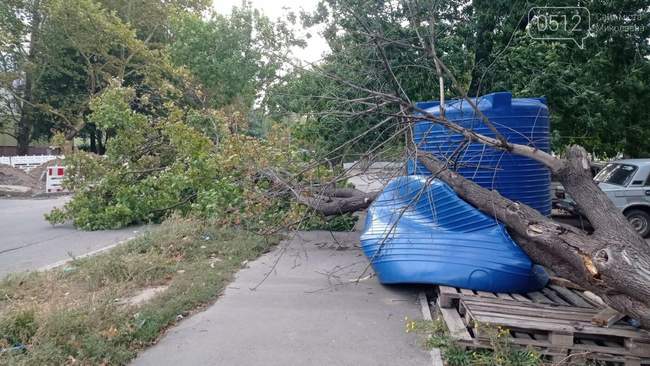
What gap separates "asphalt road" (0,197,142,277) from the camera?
296 inches

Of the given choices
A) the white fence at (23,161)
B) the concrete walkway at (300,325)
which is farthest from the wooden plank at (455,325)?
the white fence at (23,161)

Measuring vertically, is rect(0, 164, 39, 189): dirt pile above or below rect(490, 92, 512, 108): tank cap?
below

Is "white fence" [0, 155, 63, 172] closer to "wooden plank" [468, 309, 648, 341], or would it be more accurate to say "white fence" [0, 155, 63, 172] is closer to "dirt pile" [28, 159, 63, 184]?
"dirt pile" [28, 159, 63, 184]

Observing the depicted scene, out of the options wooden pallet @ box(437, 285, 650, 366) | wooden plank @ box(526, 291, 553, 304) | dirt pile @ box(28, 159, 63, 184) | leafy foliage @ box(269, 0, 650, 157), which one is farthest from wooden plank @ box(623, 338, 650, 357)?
dirt pile @ box(28, 159, 63, 184)

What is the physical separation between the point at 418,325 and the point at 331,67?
6.09m

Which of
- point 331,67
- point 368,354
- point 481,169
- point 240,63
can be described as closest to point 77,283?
point 368,354

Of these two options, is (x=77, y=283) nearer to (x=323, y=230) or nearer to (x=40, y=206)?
(x=323, y=230)

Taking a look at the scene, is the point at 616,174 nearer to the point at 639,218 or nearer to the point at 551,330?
the point at 639,218

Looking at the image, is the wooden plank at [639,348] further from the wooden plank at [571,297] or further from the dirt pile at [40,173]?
the dirt pile at [40,173]

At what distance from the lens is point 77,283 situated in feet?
18.9

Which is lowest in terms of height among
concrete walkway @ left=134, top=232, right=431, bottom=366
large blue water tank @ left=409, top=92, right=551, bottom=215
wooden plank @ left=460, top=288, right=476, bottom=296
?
concrete walkway @ left=134, top=232, right=431, bottom=366

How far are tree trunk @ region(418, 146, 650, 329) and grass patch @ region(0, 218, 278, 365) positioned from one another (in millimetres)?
3382

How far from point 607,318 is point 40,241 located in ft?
30.8

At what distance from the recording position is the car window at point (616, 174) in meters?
9.90
